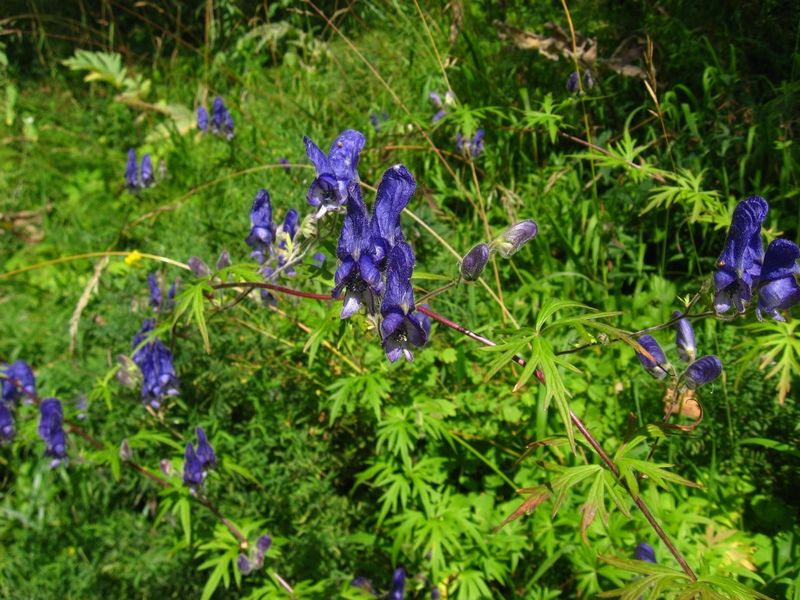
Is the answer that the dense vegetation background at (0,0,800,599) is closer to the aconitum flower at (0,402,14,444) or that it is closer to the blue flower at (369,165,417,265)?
the aconitum flower at (0,402,14,444)

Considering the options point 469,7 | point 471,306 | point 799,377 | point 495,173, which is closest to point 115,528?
point 471,306

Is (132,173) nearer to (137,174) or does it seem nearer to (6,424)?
(137,174)

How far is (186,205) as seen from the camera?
385cm

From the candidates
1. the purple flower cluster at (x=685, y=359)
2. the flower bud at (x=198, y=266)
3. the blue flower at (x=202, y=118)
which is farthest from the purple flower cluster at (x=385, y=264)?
the blue flower at (x=202, y=118)

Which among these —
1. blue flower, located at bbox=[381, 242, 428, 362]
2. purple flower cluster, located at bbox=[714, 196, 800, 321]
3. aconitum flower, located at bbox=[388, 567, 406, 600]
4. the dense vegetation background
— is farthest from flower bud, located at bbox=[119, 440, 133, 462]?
purple flower cluster, located at bbox=[714, 196, 800, 321]

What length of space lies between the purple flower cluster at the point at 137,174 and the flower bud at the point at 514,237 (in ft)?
9.94

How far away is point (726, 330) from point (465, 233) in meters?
1.27

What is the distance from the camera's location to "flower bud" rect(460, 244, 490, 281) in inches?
51.7

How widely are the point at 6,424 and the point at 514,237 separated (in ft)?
7.45

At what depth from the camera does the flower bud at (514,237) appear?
1.42 meters

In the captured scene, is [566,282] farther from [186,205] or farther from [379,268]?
[186,205]

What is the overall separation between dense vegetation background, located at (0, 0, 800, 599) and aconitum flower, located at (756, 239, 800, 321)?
169mm

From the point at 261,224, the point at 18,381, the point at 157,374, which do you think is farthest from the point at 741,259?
the point at 18,381

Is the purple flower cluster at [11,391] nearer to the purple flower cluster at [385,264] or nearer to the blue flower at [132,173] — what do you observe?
the blue flower at [132,173]
